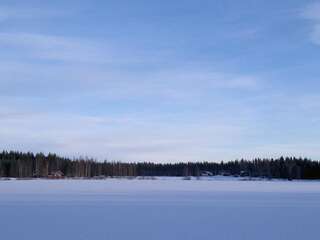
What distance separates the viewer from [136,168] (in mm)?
170125

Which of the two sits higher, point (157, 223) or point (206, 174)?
point (206, 174)

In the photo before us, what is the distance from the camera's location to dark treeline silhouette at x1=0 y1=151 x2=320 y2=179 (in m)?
116

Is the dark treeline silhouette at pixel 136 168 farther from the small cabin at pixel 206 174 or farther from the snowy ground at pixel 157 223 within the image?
the snowy ground at pixel 157 223

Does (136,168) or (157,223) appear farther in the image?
(136,168)

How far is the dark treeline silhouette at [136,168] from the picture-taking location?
380 ft

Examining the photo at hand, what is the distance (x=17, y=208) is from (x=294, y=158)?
118m

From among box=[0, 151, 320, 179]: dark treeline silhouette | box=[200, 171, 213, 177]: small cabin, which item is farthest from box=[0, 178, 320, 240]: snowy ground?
box=[200, 171, 213, 177]: small cabin

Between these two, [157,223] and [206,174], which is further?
[206,174]

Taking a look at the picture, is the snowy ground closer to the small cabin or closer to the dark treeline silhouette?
the dark treeline silhouette

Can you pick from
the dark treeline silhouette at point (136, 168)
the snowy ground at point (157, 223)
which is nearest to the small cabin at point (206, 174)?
the dark treeline silhouette at point (136, 168)

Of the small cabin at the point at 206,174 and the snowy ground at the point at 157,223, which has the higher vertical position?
the small cabin at the point at 206,174

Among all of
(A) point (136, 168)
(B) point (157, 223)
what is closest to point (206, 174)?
(A) point (136, 168)

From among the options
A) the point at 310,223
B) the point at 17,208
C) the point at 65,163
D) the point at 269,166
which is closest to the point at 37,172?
the point at 65,163

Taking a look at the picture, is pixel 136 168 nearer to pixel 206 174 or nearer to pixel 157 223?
pixel 206 174
